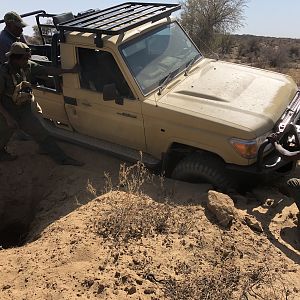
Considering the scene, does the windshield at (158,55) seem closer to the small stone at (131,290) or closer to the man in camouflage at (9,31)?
the man in camouflage at (9,31)

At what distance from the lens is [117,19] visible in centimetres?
549

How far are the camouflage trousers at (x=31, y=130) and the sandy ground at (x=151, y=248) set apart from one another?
0.78 metres

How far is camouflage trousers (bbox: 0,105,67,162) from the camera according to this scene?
19.7 feet

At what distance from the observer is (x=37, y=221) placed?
5.07m

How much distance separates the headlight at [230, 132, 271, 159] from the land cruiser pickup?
0.01 meters

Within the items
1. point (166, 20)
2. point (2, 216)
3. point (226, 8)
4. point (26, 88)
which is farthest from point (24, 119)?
point (226, 8)

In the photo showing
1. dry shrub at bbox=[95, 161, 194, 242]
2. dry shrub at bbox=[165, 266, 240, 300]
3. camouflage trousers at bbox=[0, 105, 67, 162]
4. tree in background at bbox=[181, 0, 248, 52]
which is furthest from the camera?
tree in background at bbox=[181, 0, 248, 52]

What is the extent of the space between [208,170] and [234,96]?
877 millimetres

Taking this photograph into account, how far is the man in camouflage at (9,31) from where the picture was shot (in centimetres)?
645

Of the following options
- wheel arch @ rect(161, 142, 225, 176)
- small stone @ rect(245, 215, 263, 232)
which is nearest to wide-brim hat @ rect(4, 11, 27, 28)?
wheel arch @ rect(161, 142, 225, 176)

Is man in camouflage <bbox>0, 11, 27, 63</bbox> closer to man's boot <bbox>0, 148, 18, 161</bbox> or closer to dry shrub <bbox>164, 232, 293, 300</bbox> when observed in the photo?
man's boot <bbox>0, 148, 18, 161</bbox>

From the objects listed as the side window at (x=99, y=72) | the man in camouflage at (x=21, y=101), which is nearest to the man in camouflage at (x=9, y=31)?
the man in camouflage at (x=21, y=101)

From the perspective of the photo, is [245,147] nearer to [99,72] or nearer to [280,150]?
[280,150]

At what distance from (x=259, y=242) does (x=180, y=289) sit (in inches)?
40.7
